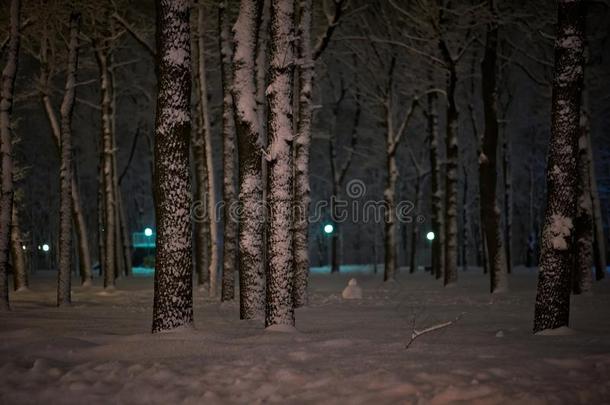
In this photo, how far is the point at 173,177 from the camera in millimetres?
8320

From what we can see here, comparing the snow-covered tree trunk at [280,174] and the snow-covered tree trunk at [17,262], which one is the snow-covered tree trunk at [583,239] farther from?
the snow-covered tree trunk at [17,262]

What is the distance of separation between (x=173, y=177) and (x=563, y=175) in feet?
17.4

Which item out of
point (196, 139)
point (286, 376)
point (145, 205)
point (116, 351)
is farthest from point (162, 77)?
point (145, 205)

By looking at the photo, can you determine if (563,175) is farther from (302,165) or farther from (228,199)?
(228,199)

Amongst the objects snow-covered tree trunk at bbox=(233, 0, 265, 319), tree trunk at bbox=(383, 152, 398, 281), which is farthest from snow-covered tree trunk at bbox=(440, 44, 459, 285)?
snow-covered tree trunk at bbox=(233, 0, 265, 319)

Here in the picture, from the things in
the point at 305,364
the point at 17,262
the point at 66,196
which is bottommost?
the point at 305,364

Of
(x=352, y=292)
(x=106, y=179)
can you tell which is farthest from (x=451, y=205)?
(x=106, y=179)

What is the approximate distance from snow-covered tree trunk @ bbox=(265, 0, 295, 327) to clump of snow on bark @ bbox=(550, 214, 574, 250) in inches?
146

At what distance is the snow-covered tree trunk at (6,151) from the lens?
12547 mm

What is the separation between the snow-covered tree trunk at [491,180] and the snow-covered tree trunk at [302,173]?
589cm

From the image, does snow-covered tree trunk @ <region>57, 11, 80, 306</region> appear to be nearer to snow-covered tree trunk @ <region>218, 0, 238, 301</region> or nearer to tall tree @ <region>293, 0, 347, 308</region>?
snow-covered tree trunk @ <region>218, 0, 238, 301</region>

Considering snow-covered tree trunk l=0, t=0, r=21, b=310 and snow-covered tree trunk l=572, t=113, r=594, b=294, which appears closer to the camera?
snow-covered tree trunk l=0, t=0, r=21, b=310

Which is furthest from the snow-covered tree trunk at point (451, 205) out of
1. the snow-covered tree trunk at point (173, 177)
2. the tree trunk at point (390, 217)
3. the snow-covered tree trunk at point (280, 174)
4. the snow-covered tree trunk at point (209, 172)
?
the snow-covered tree trunk at point (173, 177)

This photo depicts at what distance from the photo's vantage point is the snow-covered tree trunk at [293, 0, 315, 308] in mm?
14875
